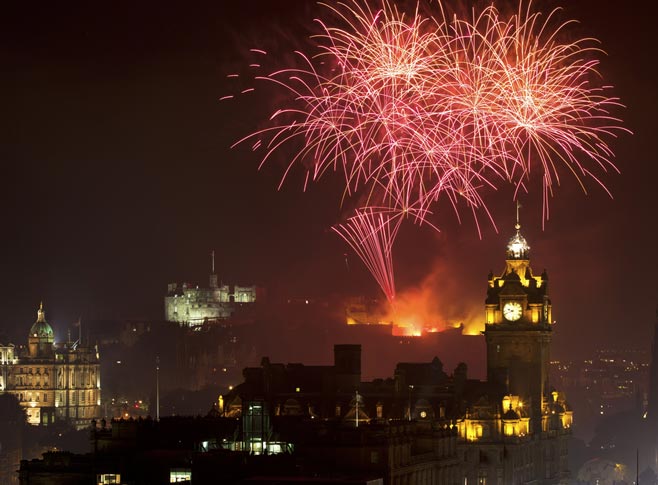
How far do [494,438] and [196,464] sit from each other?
44.5m

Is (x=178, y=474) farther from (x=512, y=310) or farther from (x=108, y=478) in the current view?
(x=512, y=310)

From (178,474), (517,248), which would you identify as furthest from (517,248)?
(178,474)

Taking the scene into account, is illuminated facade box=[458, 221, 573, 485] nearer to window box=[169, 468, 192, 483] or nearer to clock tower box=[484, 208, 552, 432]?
clock tower box=[484, 208, 552, 432]

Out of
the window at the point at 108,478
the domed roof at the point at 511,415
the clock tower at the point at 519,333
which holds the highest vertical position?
the clock tower at the point at 519,333

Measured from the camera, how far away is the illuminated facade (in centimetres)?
14450

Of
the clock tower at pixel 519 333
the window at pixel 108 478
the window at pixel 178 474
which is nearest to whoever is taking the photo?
the window at pixel 178 474

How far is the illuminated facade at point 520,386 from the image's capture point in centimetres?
14450

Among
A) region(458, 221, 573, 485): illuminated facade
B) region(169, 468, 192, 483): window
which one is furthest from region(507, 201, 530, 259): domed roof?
region(169, 468, 192, 483): window

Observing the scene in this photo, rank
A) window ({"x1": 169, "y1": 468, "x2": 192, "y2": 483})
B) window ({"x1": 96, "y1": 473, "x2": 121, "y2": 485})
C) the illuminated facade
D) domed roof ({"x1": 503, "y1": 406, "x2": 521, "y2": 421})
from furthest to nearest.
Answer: domed roof ({"x1": 503, "y1": 406, "x2": 521, "y2": 421})
the illuminated facade
window ({"x1": 96, "y1": 473, "x2": 121, "y2": 485})
window ({"x1": 169, "y1": 468, "x2": 192, "y2": 483})

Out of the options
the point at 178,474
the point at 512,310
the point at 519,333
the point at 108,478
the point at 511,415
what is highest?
the point at 512,310

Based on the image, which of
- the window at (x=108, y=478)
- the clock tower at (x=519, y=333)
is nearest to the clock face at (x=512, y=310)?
the clock tower at (x=519, y=333)

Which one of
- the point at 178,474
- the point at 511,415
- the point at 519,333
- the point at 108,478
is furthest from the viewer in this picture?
the point at 519,333

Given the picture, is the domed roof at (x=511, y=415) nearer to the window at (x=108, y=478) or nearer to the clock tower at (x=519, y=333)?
the clock tower at (x=519, y=333)

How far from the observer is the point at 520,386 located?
151250 millimetres
